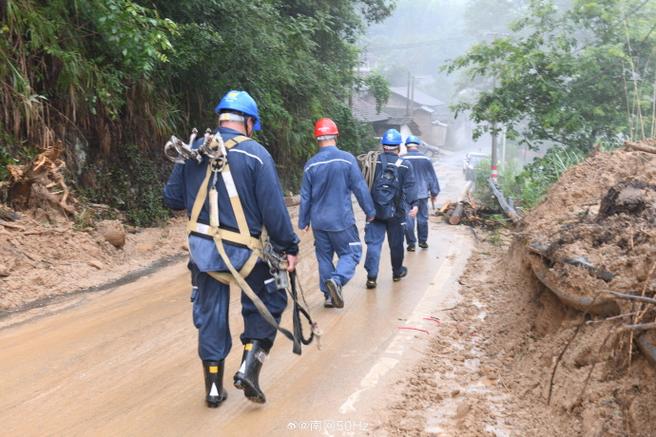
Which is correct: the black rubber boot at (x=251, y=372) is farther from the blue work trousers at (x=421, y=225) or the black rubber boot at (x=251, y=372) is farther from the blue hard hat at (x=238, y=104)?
the blue work trousers at (x=421, y=225)

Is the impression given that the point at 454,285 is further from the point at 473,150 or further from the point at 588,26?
the point at 473,150

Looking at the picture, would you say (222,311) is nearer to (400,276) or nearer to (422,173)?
(400,276)

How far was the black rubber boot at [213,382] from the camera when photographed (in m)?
4.11

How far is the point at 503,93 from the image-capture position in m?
15.6

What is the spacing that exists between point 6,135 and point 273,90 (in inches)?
262

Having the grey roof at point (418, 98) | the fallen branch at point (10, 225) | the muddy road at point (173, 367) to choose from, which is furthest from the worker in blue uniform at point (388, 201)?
the grey roof at point (418, 98)

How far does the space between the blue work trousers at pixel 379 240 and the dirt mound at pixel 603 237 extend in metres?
1.86

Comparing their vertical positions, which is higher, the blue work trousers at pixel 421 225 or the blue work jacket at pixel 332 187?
the blue work jacket at pixel 332 187

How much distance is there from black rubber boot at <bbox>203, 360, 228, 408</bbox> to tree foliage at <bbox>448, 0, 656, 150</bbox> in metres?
11.6

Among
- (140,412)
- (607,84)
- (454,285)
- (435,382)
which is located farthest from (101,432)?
(607,84)

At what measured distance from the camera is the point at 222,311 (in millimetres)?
4094

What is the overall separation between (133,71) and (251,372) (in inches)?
279

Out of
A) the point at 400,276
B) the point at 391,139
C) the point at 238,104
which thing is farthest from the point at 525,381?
the point at 391,139

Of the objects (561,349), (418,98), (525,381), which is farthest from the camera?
(418,98)
